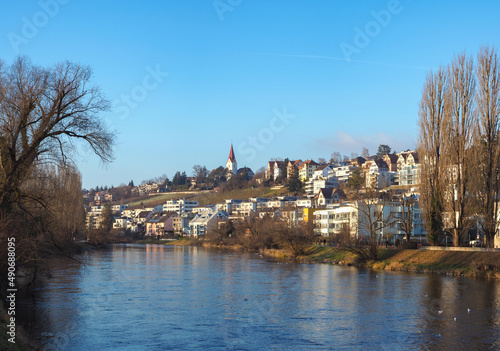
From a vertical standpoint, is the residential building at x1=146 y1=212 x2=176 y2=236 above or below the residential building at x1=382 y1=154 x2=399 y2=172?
below

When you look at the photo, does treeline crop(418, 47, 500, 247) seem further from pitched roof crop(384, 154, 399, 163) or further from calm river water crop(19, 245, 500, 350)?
pitched roof crop(384, 154, 399, 163)

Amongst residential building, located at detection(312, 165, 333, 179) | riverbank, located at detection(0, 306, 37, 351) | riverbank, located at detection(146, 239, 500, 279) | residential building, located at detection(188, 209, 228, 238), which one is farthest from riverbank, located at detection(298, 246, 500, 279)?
Result: residential building, located at detection(312, 165, 333, 179)

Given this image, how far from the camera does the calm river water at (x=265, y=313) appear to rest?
18.9m

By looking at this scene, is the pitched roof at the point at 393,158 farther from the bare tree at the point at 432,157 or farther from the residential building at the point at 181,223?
the bare tree at the point at 432,157

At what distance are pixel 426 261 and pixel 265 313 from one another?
27.4 m

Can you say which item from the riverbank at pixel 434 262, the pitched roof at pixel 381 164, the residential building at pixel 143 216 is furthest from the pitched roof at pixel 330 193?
the residential building at pixel 143 216

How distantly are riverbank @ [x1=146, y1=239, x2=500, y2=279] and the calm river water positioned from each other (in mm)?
3797

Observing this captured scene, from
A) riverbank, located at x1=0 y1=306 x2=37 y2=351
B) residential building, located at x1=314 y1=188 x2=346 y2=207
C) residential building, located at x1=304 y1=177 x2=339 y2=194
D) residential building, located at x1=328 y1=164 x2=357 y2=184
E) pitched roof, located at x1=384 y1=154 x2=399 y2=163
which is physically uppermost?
pitched roof, located at x1=384 y1=154 x2=399 y2=163

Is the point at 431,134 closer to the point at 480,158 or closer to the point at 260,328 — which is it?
Result: the point at 480,158

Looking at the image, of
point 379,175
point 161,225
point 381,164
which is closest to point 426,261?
point 379,175

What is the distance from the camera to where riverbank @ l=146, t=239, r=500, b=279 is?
4190 centimetres

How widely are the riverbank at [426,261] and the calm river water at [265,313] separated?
12.5 ft

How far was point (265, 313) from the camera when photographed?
2462cm

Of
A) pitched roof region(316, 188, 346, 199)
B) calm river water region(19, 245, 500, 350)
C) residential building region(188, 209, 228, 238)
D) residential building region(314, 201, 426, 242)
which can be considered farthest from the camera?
residential building region(188, 209, 228, 238)
